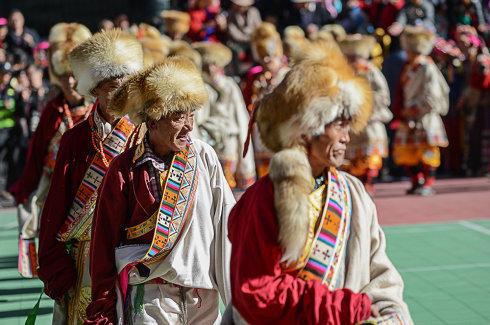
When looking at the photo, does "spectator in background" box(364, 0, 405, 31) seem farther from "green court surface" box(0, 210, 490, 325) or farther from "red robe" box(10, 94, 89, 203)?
"red robe" box(10, 94, 89, 203)

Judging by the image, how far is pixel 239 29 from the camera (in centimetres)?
1491

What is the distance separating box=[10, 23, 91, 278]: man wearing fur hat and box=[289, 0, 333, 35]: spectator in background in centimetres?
923

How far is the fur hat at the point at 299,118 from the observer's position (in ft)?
10.6

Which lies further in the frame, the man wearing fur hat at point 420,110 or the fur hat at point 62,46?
the man wearing fur hat at point 420,110

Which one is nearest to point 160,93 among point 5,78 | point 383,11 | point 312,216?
point 312,216

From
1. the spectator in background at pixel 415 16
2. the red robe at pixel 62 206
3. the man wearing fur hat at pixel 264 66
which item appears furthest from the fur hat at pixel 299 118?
the spectator in background at pixel 415 16

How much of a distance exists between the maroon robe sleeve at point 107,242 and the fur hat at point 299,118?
0.92 meters

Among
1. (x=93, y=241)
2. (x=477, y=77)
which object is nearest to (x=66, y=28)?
(x=93, y=241)

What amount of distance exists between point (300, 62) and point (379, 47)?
1195cm

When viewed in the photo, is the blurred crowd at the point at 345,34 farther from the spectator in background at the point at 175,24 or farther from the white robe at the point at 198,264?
the white robe at the point at 198,264

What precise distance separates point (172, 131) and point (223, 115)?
6.76 metres

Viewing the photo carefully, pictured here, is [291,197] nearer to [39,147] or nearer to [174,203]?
[174,203]

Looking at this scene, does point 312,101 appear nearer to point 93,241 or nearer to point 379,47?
point 93,241

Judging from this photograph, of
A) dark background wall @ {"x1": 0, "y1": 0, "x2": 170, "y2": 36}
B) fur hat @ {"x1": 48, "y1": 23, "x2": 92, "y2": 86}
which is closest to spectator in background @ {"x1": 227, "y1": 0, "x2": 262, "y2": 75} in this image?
dark background wall @ {"x1": 0, "y1": 0, "x2": 170, "y2": 36}
